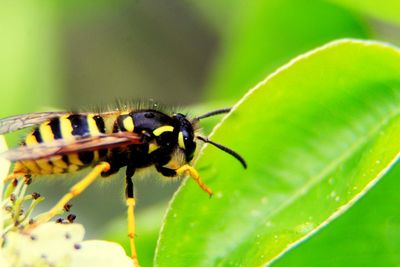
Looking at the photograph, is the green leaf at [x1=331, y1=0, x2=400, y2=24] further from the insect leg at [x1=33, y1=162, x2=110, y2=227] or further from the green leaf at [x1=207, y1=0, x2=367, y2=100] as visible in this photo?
the insect leg at [x1=33, y1=162, x2=110, y2=227]

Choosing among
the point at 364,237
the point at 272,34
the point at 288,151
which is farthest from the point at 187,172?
the point at 272,34

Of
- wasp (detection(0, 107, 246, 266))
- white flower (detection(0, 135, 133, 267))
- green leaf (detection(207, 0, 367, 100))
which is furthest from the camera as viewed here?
green leaf (detection(207, 0, 367, 100))

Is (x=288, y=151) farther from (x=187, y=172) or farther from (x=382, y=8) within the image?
(x=382, y=8)

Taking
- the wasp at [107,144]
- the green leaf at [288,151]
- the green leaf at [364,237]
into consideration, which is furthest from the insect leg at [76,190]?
the green leaf at [364,237]

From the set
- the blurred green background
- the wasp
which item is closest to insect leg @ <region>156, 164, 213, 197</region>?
the wasp

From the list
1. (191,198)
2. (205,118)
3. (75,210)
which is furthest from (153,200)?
(191,198)

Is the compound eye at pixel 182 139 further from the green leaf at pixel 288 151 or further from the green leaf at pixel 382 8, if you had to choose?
the green leaf at pixel 382 8

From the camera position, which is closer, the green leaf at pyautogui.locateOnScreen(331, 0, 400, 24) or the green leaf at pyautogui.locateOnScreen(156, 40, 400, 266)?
the green leaf at pyautogui.locateOnScreen(156, 40, 400, 266)
